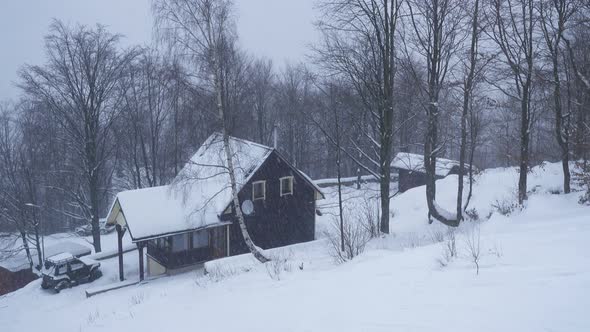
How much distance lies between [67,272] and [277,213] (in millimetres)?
10775

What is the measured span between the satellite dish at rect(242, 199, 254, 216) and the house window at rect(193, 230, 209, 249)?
2258 millimetres

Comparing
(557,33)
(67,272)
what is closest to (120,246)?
(67,272)

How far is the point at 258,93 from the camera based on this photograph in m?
42.7

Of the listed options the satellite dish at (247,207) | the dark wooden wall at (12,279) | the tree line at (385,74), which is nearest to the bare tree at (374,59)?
the tree line at (385,74)

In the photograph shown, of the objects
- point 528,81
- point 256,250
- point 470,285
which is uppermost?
point 528,81

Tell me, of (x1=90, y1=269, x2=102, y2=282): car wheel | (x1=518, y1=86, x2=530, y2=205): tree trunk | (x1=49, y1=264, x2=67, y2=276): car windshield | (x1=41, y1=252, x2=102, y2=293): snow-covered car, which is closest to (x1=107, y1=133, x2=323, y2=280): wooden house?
(x1=90, y1=269, x2=102, y2=282): car wheel

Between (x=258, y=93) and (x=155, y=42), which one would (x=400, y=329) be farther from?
(x=258, y=93)

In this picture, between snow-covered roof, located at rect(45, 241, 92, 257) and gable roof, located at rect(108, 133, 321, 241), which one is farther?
snow-covered roof, located at rect(45, 241, 92, 257)

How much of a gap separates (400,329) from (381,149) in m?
10.3

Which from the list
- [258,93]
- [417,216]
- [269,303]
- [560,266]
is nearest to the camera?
[560,266]

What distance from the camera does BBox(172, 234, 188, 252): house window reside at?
1977 centimetres

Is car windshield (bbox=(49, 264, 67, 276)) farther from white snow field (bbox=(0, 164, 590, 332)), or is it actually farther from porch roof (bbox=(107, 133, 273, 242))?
white snow field (bbox=(0, 164, 590, 332))

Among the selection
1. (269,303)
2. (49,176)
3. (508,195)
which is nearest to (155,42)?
(269,303)

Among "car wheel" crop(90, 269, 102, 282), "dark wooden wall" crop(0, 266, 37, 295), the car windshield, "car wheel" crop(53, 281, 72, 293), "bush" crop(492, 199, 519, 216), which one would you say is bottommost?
"dark wooden wall" crop(0, 266, 37, 295)
